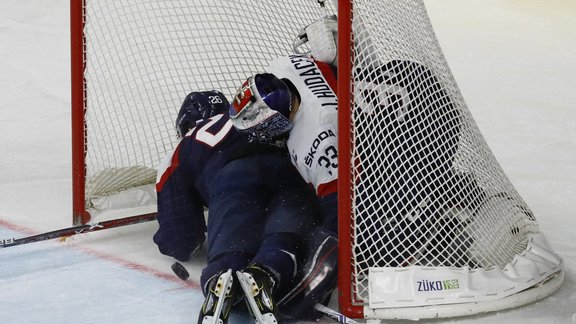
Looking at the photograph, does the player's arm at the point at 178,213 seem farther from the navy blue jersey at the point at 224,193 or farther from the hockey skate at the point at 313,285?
the hockey skate at the point at 313,285

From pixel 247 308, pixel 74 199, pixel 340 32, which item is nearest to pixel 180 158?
pixel 74 199

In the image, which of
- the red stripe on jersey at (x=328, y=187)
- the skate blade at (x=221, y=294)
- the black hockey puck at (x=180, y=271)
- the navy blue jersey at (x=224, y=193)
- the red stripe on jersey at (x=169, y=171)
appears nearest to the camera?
the skate blade at (x=221, y=294)

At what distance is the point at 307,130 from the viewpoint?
3297mm

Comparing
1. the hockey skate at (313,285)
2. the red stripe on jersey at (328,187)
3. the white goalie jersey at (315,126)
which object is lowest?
the hockey skate at (313,285)

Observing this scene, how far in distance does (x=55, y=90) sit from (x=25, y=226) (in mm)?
1770

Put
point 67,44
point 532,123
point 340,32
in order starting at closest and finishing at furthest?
point 340,32 → point 532,123 → point 67,44

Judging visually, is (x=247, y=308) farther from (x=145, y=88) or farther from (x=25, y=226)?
(x=145, y=88)

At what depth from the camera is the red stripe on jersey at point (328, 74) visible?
3.47 m

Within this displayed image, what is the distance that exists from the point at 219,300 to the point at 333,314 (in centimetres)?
34

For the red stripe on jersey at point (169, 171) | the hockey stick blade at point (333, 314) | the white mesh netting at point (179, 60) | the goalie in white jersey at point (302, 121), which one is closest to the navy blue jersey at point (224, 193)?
the red stripe on jersey at point (169, 171)

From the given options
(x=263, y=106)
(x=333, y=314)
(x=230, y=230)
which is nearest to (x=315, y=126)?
(x=263, y=106)

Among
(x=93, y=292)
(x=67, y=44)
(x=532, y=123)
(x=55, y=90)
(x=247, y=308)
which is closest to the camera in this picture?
(x=247, y=308)

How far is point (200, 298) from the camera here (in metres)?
3.30

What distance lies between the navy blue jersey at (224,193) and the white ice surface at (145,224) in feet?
0.44
